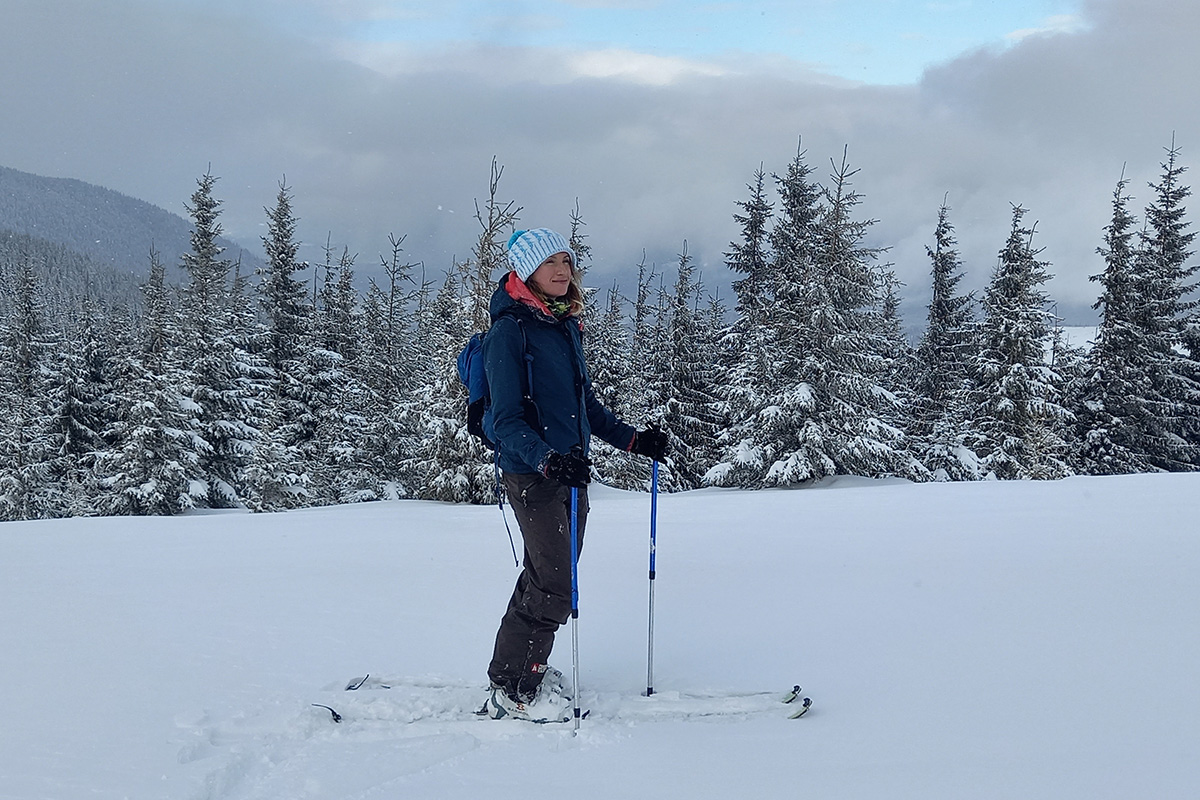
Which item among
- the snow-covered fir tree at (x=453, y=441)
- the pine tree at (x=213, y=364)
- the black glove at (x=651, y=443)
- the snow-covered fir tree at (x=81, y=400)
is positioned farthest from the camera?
the snow-covered fir tree at (x=81, y=400)

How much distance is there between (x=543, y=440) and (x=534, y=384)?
0.93ft

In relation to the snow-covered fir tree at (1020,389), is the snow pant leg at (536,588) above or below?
below

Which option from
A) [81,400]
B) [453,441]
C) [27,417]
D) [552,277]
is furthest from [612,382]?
[552,277]

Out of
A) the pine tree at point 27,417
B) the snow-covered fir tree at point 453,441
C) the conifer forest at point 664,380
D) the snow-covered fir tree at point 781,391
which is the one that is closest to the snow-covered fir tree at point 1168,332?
the conifer forest at point 664,380

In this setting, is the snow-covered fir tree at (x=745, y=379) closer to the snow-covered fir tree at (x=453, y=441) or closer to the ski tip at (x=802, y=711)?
the snow-covered fir tree at (x=453, y=441)

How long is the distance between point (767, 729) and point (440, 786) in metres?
1.37

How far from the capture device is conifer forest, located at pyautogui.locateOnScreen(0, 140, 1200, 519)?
2047 centimetres

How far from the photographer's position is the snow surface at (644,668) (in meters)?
2.66

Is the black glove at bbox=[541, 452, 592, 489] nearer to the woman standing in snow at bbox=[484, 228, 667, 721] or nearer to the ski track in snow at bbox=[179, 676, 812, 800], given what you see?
the woman standing in snow at bbox=[484, 228, 667, 721]

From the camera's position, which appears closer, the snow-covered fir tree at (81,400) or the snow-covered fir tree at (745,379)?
the snow-covered fir tree at (745,379)

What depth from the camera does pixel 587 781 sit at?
2676 millimetres

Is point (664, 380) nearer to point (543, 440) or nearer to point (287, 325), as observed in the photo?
point (287, 325)

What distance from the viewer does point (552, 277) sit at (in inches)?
132

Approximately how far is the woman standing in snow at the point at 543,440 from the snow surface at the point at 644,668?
0.82 feet
